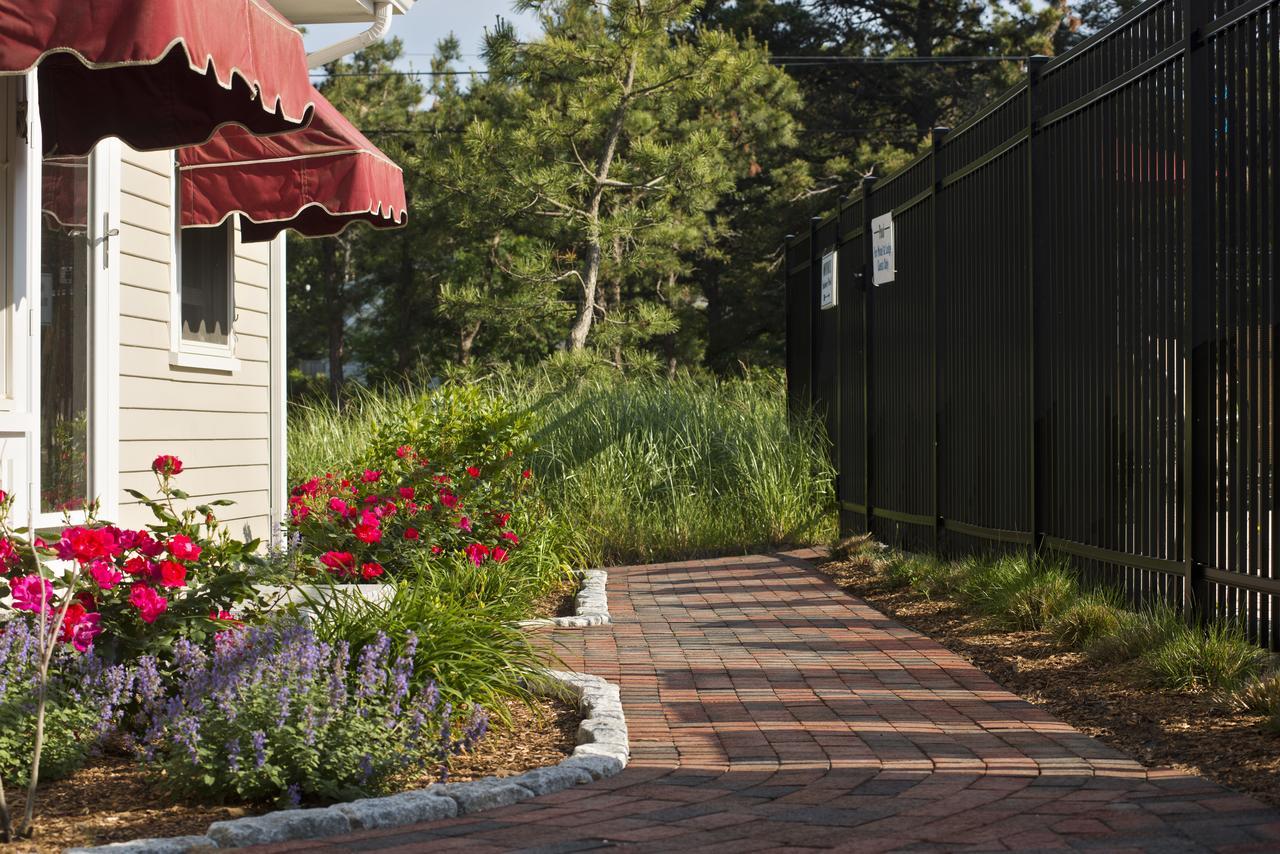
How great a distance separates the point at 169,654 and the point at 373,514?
241cm

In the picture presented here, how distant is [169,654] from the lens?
16.6ft

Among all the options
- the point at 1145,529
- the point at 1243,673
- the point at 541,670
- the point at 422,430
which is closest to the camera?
the point at 1243,673

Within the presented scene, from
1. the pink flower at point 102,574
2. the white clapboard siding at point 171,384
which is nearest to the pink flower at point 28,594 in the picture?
the pink flower at point 102,574

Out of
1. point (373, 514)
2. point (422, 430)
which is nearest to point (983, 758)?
point (373, 514)

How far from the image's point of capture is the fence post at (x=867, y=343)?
37.2 feet

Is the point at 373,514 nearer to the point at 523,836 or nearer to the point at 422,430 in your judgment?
the point at 422,430

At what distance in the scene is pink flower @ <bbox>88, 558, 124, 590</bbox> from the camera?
190 inches

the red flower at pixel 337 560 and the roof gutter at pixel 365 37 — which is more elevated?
the roof gutter at pixel 365 37

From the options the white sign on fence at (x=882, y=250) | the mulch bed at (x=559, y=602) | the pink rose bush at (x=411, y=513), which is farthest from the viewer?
the white sign on fence at (x=882, y=250)

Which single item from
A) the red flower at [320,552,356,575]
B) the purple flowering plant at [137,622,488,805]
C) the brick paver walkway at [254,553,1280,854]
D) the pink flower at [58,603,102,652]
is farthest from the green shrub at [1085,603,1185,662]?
the pink flower at [58,603,102,652]

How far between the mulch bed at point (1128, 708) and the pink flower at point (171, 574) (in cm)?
314

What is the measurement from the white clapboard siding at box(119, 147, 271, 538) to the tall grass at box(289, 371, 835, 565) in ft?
4.39

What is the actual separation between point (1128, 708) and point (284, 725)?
10.1ft

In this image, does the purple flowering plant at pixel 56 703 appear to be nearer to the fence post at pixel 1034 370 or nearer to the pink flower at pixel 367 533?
the pink flower at pixel 367 533
